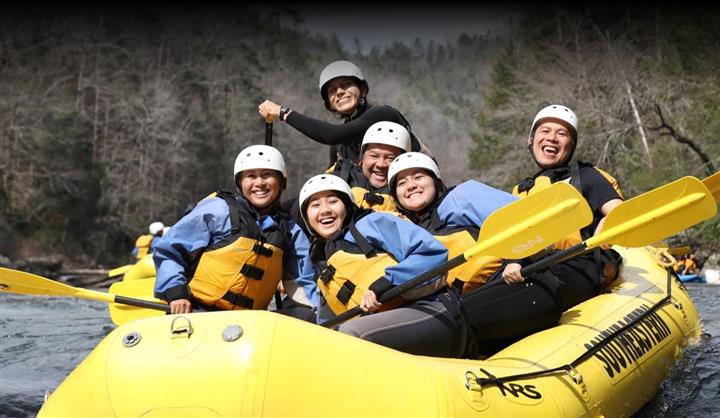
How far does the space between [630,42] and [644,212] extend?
2200 cm

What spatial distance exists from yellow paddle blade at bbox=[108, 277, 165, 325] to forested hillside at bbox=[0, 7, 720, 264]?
13047mm

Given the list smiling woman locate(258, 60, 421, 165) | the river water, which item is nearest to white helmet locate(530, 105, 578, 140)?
smiling woman locate(258, 60, 421, 165)

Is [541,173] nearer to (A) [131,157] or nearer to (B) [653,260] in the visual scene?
(B) [653,260]

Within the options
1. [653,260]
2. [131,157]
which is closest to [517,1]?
[131,157]

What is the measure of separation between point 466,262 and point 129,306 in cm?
201

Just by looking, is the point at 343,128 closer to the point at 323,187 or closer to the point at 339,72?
the point at 339,72

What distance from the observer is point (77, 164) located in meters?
25.1

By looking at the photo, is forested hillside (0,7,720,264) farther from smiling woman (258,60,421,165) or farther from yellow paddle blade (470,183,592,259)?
yellow paddle blade (470,183,592,259)

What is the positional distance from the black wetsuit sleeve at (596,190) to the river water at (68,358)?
1.04 m

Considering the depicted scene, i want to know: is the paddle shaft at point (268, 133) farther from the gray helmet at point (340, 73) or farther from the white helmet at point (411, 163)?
the white helmet at point (411, 163)

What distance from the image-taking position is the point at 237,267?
12.3ft

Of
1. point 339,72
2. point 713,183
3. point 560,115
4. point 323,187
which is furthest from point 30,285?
point 713,183

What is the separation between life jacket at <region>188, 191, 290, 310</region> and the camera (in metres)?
3.74

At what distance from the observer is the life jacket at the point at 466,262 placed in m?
3.38
